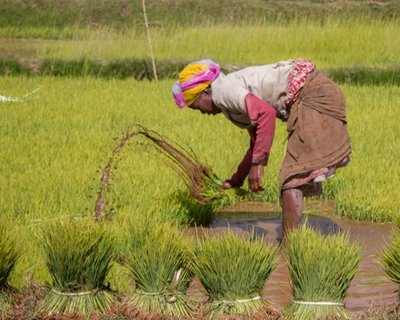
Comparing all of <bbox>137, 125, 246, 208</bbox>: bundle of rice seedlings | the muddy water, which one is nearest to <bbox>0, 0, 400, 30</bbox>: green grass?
the muddy water

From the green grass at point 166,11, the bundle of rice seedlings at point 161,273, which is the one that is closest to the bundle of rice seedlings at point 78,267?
the bundle of rice seedlings at point 161,273

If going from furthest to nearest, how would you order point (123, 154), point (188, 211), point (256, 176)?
point (123, 154) < point (188, 211) < point (256, 176)

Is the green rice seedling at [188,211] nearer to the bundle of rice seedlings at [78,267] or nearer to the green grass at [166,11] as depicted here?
the bundle of rice seedlings at [78,267]

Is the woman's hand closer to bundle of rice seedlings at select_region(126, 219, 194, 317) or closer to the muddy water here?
the muddy water

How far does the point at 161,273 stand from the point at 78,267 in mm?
330

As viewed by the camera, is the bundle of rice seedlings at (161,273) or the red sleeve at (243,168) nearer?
the bundle of rice seedlings at (161,273)

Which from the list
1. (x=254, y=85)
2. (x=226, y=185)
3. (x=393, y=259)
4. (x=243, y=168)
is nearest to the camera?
(x=393, y=259)

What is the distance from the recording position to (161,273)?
4.29 m

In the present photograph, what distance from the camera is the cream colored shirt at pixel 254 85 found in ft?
17.8

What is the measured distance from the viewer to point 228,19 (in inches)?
616

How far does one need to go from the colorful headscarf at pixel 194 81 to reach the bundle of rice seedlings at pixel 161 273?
50.8 inches

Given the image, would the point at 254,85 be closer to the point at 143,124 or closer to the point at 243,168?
the point at 243,168

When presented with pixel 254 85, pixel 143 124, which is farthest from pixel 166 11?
pixel 254 85

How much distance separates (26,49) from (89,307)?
9486 millimetres
